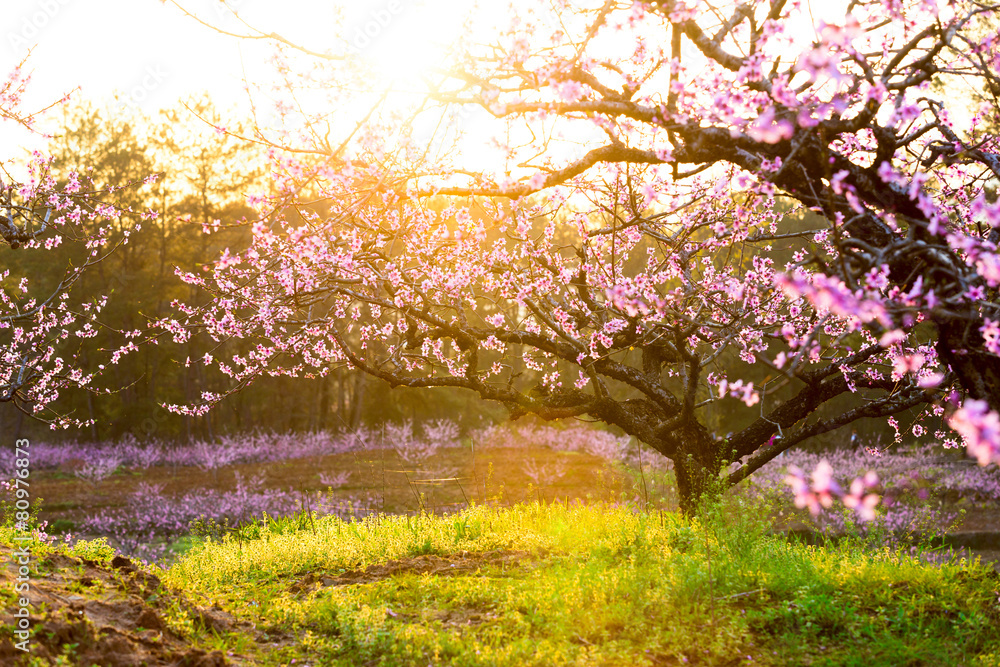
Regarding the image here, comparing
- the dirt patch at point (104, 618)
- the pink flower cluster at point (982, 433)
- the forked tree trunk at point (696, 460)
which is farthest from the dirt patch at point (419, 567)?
the pink flower cluster at point (982, 433)

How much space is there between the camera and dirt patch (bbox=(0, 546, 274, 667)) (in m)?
3.79

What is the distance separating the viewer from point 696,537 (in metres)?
6.11

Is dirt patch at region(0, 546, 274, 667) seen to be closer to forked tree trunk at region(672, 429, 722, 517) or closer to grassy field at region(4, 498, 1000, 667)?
grassy field at region(4, 498, 1000, 667)

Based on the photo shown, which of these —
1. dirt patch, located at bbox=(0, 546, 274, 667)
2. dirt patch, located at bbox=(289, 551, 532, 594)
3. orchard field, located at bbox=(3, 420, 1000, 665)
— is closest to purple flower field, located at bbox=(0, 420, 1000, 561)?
orchard field, located at bbox=(3, 420, 1000, 665)

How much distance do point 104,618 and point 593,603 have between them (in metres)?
3.35

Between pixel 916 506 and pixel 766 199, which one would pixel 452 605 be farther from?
pixel 916 506

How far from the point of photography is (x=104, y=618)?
4305 mm

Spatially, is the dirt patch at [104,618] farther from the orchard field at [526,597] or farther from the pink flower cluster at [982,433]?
the pink flower cluster at [982,433]

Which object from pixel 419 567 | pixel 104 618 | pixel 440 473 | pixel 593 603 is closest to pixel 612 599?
pixel 593 603

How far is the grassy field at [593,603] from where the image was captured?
14.1ft

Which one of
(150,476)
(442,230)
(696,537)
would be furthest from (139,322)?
(696,537)

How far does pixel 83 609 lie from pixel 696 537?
4.89m

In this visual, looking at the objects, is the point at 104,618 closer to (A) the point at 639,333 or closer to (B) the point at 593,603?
(B) the point at 593,603

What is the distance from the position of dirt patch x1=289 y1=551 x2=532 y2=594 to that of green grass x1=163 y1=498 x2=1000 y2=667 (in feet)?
0.08
